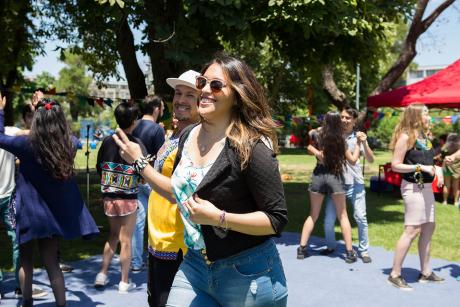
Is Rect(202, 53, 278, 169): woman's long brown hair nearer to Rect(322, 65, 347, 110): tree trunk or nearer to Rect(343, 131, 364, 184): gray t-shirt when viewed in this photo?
Rect(343, 131, 364, 184): gray t-shirt

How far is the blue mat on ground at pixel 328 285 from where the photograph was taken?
5.11 meters

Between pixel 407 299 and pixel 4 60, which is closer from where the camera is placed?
pixel 407 299

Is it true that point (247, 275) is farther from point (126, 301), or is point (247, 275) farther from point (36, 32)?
point (36, 32)

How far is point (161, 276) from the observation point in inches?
127

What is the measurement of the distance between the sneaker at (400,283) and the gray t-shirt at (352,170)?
4.74 ft

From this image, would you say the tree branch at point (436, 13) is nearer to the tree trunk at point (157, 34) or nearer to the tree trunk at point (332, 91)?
the tree trunk at point (332, 91)

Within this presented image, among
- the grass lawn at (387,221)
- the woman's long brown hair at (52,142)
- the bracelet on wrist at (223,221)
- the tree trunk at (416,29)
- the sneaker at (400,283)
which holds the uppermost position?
the tree trunk at (416,29)

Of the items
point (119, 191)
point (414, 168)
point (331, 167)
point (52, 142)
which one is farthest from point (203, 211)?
point (331, 167)

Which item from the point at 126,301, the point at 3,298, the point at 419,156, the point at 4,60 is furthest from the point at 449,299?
the point at 4,60

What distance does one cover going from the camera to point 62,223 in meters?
4.13

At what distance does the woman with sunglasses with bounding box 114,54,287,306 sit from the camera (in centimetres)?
215

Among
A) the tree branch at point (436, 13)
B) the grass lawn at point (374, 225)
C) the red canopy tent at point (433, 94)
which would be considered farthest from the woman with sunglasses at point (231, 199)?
the tree branch at point (436, 13)

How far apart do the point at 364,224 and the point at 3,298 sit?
14.0ft

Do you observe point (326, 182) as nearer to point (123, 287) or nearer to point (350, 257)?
point (350, 257)
